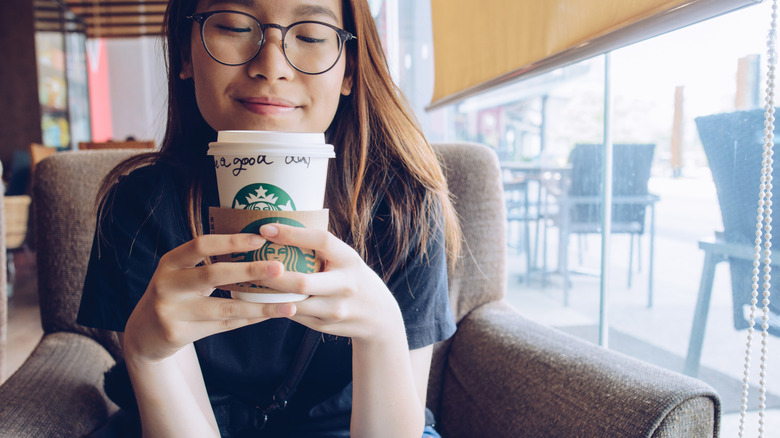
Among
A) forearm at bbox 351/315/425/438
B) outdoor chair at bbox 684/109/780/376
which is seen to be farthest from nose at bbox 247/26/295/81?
outdoor chair at bbox 684/109/780/376

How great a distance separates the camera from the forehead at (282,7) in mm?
735

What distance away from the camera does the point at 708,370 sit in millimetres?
1191

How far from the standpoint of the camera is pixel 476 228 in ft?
4.09

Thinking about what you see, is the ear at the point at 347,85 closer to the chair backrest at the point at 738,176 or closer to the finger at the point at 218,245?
the finger at the point at 218,245

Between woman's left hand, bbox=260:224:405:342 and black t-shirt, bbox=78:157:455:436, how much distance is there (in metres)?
0.20

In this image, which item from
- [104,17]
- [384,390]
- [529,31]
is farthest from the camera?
[104,17]

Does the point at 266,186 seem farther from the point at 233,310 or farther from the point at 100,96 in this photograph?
the point at 100,96

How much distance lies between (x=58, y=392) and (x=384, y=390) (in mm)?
619

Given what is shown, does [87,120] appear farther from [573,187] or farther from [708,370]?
[708,370]

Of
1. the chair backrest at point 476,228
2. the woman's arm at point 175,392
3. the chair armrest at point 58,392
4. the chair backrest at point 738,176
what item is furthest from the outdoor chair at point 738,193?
the chair armrest at point 58,392

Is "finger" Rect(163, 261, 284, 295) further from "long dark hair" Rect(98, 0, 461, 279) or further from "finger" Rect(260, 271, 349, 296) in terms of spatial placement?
"long dark hair" Rect(98, 0, 461, 279)

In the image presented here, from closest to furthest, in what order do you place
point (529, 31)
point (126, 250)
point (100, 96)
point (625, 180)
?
1. point (126, 250)
2. point (529, 31)
3. point (625, 180)
4. point (100, 96)

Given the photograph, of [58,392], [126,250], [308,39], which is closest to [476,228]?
[308,39]

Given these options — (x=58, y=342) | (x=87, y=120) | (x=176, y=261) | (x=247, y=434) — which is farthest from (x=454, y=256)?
(x=87, y=120)
